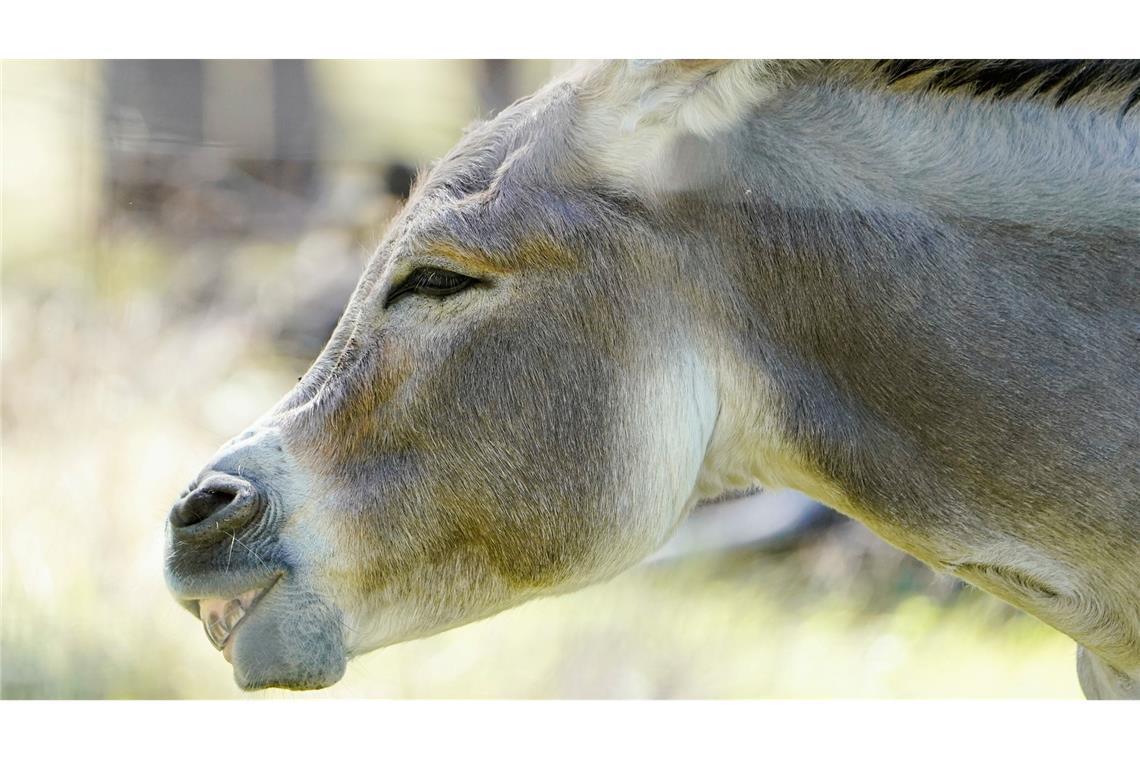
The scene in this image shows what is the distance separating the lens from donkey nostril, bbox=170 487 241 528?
3.89 feet

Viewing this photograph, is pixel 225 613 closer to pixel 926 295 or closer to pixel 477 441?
pixel 477 441

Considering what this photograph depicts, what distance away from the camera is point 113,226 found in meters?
1.63

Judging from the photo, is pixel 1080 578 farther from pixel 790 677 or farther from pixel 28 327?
pixel 28 327

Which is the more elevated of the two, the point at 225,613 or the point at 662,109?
the point at 662,109

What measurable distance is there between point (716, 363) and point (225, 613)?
0.64 metres

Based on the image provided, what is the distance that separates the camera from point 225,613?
48.4 inches

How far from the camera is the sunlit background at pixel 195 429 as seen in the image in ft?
5.10

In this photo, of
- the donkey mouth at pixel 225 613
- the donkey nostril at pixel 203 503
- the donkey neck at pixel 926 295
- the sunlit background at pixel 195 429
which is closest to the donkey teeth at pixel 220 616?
the donkey mouth at pixel 225 613

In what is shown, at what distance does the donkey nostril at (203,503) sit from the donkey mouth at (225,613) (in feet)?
0.33

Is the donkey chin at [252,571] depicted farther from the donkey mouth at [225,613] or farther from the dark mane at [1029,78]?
the dark mane at [1029,78]

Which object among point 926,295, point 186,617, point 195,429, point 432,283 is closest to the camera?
point 926,295

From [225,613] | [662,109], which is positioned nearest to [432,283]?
[662,109]

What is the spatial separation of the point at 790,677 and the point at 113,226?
48.9 inches

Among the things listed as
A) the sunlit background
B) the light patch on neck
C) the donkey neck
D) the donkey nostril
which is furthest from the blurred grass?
the light patch on neck
